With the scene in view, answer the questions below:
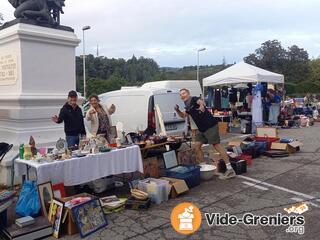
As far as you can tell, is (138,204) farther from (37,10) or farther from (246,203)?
(37,10)

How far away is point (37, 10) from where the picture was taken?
813 centimetres

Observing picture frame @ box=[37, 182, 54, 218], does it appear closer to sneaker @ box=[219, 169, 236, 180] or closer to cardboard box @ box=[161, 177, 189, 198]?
cardboard box @ box=[161, 177, 189, 198]

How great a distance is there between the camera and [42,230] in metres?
4.53

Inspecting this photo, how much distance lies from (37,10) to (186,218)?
5733 mm

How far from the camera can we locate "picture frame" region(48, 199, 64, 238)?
459 cm

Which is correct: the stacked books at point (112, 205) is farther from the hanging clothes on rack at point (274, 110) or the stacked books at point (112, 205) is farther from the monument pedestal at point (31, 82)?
the hanging clothes on rack at point (274, 110)

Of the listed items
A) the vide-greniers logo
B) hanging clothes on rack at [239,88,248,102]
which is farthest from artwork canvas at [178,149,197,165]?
hanging clothes on rack at [239,88,248,102]

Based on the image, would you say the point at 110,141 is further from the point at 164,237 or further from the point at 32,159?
the point at 164,237

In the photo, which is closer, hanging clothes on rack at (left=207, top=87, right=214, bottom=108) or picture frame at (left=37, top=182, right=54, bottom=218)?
picture frame at (left=37, top=182, right=54, bottom=218)

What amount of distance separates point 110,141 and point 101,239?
Result: 8.88ft

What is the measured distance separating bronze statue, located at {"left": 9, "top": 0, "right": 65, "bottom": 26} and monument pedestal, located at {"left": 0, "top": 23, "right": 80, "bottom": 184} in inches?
10.8

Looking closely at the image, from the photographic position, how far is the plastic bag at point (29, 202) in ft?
15.9

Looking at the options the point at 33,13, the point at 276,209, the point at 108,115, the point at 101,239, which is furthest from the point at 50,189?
the point at 33,13

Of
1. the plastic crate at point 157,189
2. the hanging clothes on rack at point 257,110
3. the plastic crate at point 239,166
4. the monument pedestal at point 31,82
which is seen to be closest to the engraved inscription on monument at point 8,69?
the monument pedestal at point 31,82
